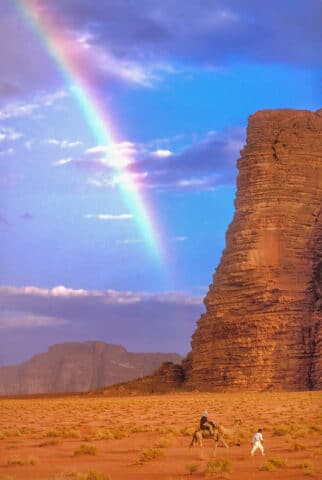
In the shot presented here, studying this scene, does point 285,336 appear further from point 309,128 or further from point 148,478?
point 148,478

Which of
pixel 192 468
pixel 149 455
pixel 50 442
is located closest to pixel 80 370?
pixel 50 442

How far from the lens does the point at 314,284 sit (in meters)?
75.2

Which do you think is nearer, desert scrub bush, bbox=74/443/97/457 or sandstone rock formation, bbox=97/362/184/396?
desert scrub bush, bbox=74/443/97/457

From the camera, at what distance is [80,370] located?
19100cm

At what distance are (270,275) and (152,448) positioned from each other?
50.8m

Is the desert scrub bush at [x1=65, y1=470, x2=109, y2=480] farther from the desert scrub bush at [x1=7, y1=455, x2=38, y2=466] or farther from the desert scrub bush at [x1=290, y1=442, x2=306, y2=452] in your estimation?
the desert scrub bush at [x1=290, y1=442, x2=306, y2=452]

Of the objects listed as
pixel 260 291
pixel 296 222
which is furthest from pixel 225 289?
pixel 296 222

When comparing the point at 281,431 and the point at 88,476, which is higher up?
the point at 281,431

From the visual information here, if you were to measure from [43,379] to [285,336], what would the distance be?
12915cm

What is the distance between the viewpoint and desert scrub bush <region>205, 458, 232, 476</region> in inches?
733

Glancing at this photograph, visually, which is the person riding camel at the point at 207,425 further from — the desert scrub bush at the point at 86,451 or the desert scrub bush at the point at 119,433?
the desert scrub bush at the point at 119,433

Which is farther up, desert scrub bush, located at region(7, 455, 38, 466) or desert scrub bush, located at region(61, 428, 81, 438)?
desert scrub bush, located at region(61, 428, 81, 438)

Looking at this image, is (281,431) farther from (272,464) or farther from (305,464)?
(272,464)

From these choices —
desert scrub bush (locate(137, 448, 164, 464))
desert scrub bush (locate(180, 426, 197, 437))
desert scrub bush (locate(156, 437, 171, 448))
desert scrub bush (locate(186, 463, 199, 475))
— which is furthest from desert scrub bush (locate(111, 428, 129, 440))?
desert scrub bush (locate(186, 463, 199, 475))
